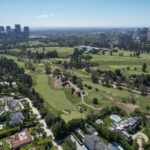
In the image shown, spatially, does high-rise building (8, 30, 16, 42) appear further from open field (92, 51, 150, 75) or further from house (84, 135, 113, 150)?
house (84, 135, 113, 150)

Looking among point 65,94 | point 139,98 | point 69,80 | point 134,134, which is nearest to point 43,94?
point 65,94

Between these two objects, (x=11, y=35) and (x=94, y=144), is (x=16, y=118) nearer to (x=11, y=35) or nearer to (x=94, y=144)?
(x=94, y=144)

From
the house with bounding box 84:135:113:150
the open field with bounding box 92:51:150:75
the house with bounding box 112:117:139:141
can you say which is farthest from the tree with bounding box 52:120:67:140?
the open field with bounding box 92:51:150:75

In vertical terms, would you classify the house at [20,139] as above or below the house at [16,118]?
below

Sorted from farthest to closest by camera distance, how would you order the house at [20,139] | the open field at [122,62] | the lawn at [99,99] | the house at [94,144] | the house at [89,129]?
the open field at [122,62] → the lawn at [99,99] → the house at [89,129] → the house at [20,139] → the house at [94,144]

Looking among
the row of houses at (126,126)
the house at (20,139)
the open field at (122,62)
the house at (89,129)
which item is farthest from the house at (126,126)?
the open field at (122,62)

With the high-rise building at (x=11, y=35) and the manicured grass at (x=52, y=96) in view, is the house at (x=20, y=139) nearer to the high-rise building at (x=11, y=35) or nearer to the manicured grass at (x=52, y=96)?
the manicured grass at (x=52, y=96)

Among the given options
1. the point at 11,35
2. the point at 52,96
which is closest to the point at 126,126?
the point at 52,96
